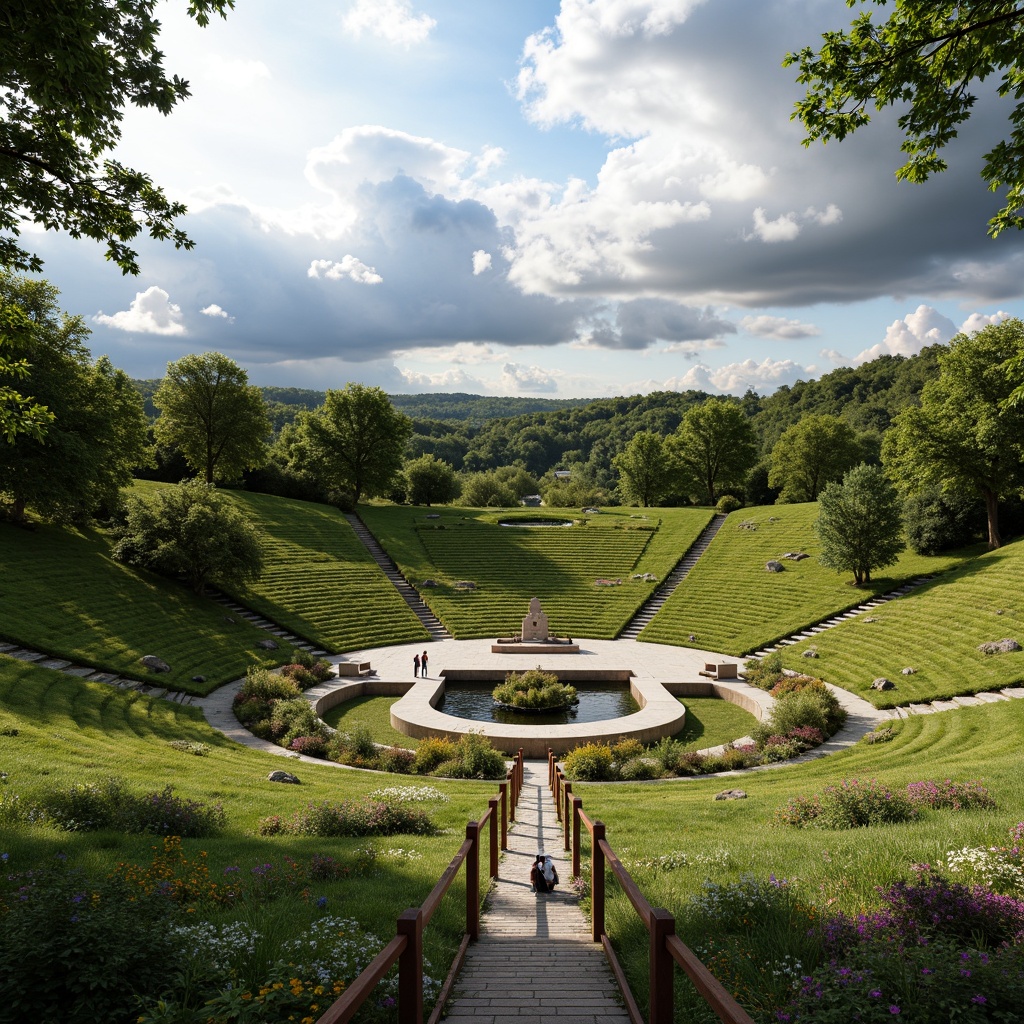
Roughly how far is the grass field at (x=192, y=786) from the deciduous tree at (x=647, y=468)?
179 ft

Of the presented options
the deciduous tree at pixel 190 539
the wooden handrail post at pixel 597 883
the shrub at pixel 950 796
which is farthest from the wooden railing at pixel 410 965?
the deciduous tree at pixel 190 539

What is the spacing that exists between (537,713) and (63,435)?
954 inches

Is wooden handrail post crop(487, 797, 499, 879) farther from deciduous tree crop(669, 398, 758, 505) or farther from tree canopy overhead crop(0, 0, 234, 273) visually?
deciduous tree crop(669, 398, 758, 505)

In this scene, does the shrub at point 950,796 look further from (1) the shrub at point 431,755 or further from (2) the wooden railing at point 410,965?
(1) the shrub at point 431,755

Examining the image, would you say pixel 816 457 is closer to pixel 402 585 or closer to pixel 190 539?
pixel 402 585

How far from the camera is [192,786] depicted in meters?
13.5

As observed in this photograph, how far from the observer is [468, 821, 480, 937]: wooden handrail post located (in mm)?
6402

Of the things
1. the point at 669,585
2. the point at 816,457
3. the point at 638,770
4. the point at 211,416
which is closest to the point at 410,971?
the point at 638,770

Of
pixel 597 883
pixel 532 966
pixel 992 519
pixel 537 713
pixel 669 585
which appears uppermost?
pixel 992 519

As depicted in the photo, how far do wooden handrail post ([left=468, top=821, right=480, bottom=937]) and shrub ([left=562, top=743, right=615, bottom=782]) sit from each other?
12578 millimetres

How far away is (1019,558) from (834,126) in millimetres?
30995

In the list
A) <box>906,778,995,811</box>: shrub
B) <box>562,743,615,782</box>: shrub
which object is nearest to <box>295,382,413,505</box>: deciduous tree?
<box>562,743,615,782</box>: shrub

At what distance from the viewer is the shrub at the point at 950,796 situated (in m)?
10.0

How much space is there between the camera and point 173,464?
57344 mm
